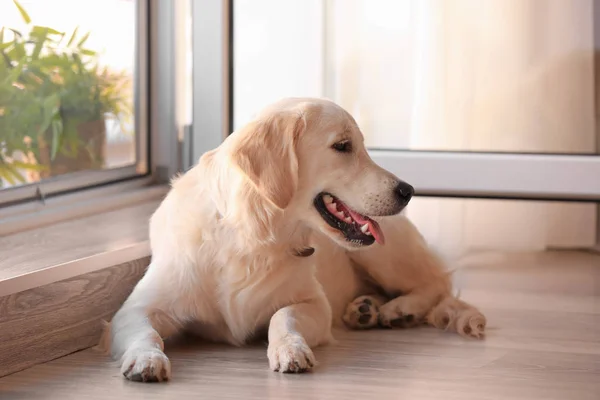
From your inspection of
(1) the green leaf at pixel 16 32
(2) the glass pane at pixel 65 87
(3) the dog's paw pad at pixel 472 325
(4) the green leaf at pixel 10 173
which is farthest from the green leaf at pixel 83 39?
(3) the dog's paw pad at pixel 472 325

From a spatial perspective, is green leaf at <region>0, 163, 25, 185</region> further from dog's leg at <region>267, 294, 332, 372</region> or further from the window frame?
dog's leg at <region>267, 294, 332, 372</region>

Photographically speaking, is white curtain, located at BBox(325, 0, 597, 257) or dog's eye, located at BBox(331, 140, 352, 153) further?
white curtain, located at BBox(325, 0, 597, 257)

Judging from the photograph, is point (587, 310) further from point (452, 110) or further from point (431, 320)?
point (452, 110)

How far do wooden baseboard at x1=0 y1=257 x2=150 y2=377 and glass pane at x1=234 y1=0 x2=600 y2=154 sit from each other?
127 cm

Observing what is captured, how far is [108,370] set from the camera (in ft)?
6.77

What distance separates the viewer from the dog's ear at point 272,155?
6.61 ft

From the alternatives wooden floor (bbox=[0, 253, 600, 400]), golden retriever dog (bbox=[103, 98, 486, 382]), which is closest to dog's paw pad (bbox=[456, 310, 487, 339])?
wooden floor (bbox=[0, 253, 600, 400])

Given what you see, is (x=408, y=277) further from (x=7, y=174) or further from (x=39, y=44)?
(x=39, y=44)

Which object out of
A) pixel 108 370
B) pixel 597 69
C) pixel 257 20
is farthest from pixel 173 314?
pixel 597 69

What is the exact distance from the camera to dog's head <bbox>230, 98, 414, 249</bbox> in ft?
6.64

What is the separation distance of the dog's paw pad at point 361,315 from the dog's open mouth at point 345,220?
0.40 metres

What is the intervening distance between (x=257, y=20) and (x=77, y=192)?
0.97 m

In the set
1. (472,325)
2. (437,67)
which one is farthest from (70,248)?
(437,67)

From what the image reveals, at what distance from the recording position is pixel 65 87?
2.99 m
